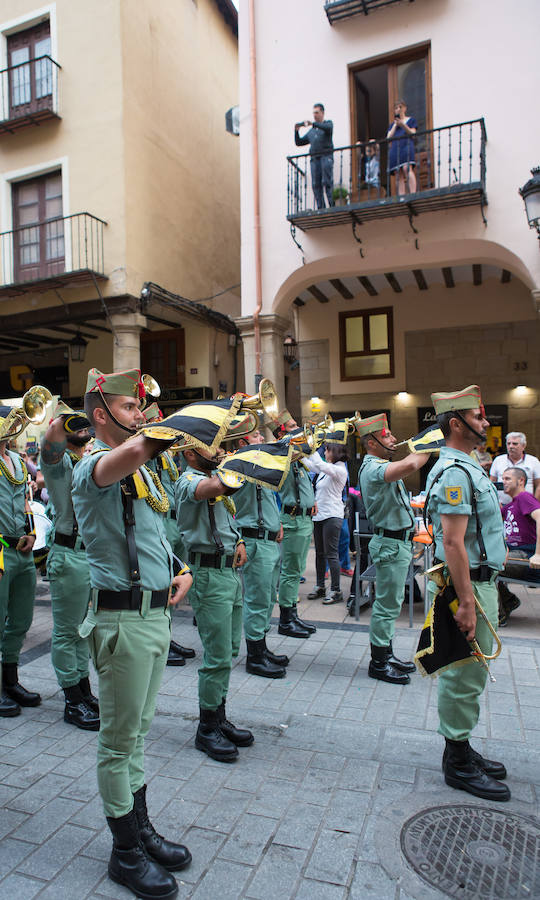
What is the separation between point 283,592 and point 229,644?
2.48 meters

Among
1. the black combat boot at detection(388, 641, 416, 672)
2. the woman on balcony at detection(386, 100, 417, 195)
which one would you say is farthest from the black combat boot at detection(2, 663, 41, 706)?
the woman on balcony at detection(386, 100, 417, 195)

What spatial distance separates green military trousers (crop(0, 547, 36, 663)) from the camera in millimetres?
4602

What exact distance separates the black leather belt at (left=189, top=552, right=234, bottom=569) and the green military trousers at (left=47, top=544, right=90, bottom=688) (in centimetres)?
89

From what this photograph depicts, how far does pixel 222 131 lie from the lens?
682 inches

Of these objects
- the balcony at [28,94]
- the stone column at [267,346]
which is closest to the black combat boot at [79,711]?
the stone column at [267,346]

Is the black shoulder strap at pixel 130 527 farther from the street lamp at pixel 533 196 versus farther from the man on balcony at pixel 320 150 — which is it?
the man on balcony at pixel 320 150

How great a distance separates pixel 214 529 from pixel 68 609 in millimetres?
1254

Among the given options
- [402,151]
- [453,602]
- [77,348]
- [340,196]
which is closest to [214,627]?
[453,602]

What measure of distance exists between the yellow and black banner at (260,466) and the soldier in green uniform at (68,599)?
1.21 meters

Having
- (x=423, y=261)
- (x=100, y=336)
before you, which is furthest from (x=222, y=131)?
(x=423, y=261)

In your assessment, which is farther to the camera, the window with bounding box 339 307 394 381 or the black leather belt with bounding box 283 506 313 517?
the window with bounding box 339 307 394 381

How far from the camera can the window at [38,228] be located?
14086 millimetres

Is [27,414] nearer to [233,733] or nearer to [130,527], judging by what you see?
[130,527]

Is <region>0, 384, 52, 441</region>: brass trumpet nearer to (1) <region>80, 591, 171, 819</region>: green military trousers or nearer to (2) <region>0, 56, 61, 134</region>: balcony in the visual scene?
(1) <region>80, 591, 171, 819</region>: green military trousers
